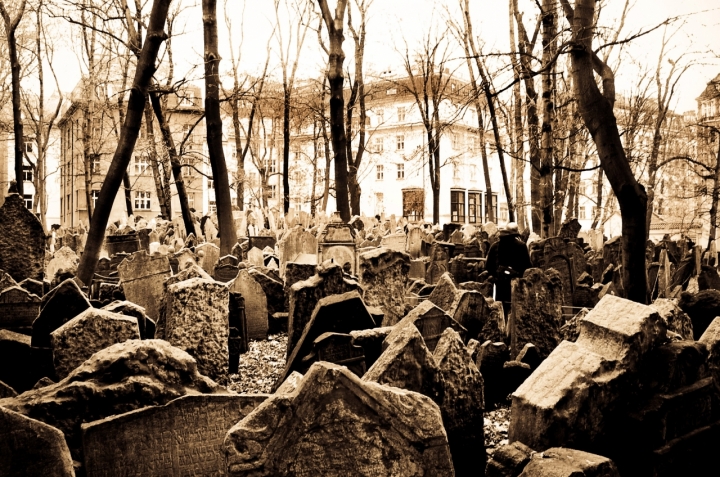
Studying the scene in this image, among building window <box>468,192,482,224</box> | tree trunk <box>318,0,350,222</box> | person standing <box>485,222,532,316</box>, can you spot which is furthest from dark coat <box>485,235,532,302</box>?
building window <box>468,192,482,224</box>

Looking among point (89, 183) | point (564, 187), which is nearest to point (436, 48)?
point (564, 187)

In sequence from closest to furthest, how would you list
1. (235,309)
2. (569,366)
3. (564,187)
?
(569,366)
(235,309)
(564,187)

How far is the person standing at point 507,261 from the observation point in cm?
945

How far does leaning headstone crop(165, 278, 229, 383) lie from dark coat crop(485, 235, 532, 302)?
468 centimetres

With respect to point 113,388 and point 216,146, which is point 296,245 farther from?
point 113,388

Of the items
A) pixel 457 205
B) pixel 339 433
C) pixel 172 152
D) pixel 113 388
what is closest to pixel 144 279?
pixel 113 388

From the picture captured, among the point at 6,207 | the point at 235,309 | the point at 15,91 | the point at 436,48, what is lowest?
the point at 235,309

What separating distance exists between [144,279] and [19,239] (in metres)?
1.98

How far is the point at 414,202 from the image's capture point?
1882 inches

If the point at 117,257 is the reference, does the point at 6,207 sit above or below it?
above

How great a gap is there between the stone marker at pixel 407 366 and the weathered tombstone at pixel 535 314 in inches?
130

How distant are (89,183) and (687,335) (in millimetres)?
26741

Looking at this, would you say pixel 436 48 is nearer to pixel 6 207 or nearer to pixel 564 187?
pixel 564 187

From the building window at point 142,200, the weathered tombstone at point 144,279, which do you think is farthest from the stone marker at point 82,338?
the building window at point 142,200
